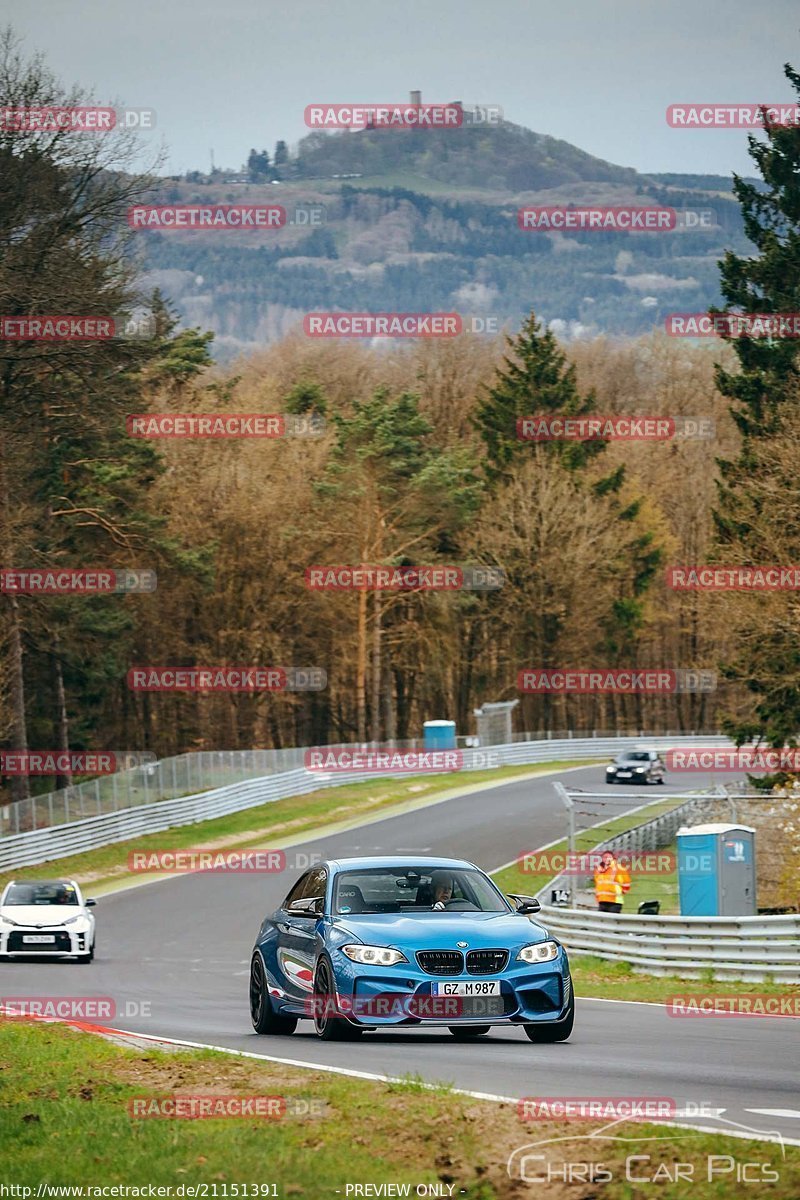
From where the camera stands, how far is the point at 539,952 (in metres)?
13.1

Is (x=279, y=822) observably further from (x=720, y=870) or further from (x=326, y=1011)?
(x=326, y=1011)

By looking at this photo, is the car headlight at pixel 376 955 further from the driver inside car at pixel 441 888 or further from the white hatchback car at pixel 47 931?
the white hatchback car at pixel 47 931

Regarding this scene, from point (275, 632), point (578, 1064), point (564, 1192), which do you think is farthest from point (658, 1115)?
point (275, 632)

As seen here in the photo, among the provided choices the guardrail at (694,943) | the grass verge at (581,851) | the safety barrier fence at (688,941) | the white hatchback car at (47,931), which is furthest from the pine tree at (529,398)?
the guardrail at (694,943)

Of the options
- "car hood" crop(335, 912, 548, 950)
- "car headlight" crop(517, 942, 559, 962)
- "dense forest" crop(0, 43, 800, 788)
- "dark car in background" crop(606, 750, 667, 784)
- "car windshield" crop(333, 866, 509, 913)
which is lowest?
"dark car in background" crop(606, 750, 667, 784)

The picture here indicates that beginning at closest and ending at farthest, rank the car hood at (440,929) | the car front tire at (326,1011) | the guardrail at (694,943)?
the car hood at (440,929) < the car front tire at (326,1011) < the guardrail at (694,943)

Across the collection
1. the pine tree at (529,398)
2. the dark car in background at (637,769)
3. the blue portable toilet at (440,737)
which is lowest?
the dark car in background at (637,769)

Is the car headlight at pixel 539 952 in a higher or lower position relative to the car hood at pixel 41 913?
higher

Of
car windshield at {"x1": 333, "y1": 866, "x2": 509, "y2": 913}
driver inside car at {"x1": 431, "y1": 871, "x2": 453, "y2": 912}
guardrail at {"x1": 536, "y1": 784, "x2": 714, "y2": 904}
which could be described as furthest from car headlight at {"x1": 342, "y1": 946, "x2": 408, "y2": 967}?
guardrail at {"x1": 536, "y1": 784, "x2": 714, "y2": 904}

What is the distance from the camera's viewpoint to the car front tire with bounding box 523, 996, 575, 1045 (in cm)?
1330

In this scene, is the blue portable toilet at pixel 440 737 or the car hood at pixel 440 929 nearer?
the car hood at pixel 440 929

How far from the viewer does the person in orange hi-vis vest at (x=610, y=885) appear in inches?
1059

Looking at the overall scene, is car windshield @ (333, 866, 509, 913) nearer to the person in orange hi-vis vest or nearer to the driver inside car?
the driver inside car

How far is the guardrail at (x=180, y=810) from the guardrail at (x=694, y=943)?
75.6 ft
